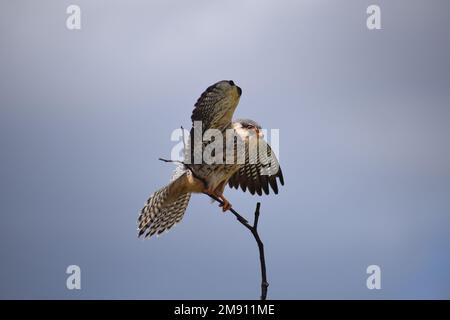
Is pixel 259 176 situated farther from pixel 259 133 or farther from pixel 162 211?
pixel 162 211

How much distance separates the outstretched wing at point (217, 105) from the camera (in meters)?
6.50

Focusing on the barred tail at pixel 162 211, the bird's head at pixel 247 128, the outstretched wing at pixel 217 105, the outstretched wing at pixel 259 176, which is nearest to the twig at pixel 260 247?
the outstretched wing at pixel 217 105

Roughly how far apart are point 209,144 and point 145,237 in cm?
132

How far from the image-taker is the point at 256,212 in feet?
13.4

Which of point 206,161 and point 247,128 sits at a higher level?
point 247,128

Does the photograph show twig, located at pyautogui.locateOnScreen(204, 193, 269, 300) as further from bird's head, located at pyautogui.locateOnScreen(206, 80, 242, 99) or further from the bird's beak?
the bird's beak

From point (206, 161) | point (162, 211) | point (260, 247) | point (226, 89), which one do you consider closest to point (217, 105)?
point (226, 89)

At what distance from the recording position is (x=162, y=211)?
287 inches

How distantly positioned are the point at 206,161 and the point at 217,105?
23.5 inches

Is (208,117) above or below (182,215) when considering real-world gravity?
above

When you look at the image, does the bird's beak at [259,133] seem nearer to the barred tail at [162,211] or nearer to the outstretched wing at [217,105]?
the outstretched wing at [217,105]
